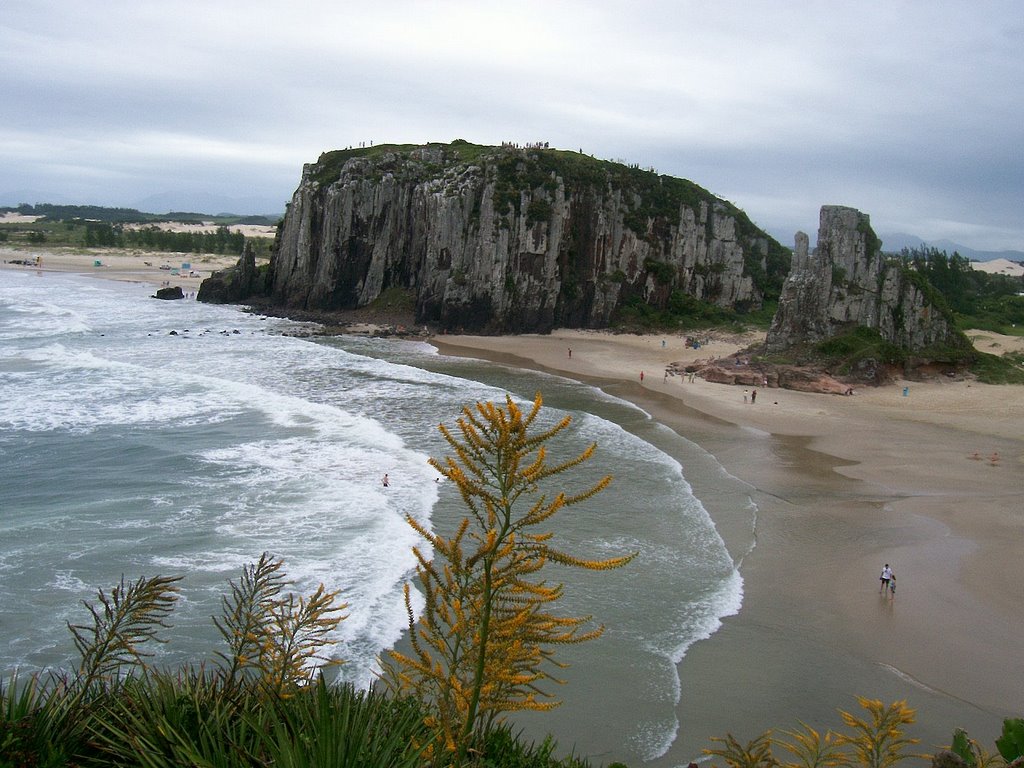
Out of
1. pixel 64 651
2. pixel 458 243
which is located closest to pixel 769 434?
pixel 64 651

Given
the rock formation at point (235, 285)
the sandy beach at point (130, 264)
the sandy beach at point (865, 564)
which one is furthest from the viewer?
the sandy beach at point (130, 264)

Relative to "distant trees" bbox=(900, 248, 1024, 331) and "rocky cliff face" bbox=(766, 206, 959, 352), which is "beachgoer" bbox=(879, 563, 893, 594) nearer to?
"rocky cliff face" bbox=(766, 206, 959, 352)

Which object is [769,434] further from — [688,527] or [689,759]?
[689,759]

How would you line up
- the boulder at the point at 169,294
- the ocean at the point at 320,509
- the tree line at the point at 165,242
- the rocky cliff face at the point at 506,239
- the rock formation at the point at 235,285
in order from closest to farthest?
the ocean at the point at 320,509 < the rocky cliff face at the point at 506,239 < the rock formation at the point at 235,285 < the boulder at the point at 169,294 < the tree line at the point at 165,242

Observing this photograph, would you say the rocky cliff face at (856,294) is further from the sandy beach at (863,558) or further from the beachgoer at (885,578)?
the beachgoer at (885,578)

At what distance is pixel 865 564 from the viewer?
56.8 feet

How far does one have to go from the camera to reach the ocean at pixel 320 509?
12.6 metres

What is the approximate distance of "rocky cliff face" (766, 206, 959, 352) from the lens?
43250 millimetres

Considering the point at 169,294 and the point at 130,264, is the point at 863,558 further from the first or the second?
the point at 130,264

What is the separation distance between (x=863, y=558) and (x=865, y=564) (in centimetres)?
33

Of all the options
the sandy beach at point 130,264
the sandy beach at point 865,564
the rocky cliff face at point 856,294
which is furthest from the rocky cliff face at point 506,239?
the sandy beach at point 865,564

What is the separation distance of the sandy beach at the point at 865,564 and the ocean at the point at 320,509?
2.55 feet

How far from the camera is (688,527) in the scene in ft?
62.4

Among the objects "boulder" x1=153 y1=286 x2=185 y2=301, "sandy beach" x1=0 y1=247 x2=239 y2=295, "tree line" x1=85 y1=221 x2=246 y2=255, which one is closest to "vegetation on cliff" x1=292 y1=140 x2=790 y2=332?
"boulder" x1=153 y1=286 x2=185 y2=301
